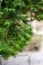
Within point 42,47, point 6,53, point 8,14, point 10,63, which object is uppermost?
point 8,14

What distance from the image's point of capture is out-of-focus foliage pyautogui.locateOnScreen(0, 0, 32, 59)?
13.1 feet

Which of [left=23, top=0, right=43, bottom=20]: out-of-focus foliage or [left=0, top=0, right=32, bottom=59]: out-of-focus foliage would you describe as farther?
[left=23, top=0, right=43, bottom=20]: out-of-focus foliage

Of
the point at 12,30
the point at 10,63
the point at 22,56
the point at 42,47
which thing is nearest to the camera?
the point at 12,30

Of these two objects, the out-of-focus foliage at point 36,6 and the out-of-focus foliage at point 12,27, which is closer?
the out-of-focus foliage at point 12,27

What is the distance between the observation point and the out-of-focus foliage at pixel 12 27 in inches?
157

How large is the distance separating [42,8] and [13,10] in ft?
2.41

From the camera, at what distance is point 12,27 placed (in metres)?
4.20

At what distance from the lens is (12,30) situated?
4.21m

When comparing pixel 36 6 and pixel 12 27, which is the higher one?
pixel 36 6

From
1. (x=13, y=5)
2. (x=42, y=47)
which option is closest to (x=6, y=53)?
(x=13, y=5)

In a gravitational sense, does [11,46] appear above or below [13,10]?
below

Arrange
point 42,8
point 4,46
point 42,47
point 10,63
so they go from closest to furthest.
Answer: point 4,46 < point 42,8 < point 10,63 < point 42,47

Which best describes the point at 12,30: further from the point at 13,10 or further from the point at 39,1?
the point at 39,1

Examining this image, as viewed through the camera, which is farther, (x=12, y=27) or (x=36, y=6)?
(x=36, y=6)
